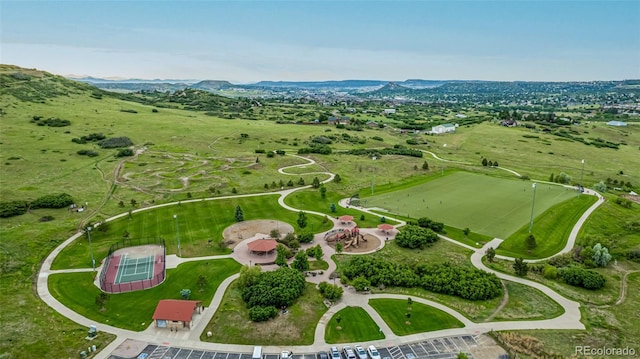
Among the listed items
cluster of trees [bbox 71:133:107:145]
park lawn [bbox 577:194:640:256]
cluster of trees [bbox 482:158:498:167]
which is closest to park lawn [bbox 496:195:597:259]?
park lawn [bbox 577:194:640:256]

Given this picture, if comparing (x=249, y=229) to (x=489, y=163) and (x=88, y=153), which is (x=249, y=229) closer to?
(x=88, y=153)

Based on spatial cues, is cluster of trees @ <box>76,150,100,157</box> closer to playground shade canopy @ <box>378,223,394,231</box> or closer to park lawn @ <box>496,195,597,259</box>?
playground shade canopy @ <box>378,223,394,231</box>

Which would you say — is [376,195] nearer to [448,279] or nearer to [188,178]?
[448,279]

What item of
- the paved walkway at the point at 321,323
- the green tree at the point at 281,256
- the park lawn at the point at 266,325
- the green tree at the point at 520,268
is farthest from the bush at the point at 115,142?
the green tree at the point at 520,268

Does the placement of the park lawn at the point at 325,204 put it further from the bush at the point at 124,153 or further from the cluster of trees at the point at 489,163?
the bush at the point at 124,153

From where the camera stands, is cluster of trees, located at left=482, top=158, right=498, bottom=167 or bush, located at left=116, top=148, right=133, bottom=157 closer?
bush, located at left=116, top=148, right=133, bottom=157

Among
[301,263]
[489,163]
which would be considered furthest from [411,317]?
[489,163]
